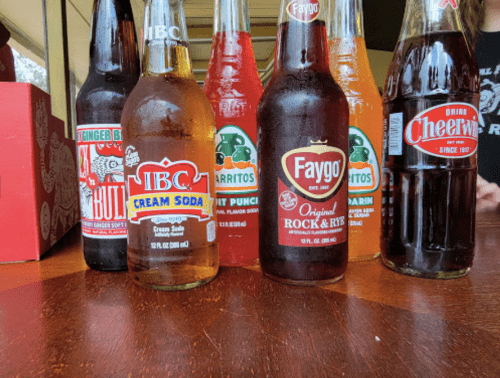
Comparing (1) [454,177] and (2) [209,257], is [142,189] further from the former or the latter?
(1) [454,177]

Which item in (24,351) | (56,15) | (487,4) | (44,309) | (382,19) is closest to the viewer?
(24,351)

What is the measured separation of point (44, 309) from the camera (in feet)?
1.58

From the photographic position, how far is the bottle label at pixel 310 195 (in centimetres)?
53

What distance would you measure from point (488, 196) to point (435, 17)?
0.93 m

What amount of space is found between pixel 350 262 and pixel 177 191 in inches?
13.2

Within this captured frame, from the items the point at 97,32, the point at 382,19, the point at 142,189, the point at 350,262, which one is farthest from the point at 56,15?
the point at 350,262

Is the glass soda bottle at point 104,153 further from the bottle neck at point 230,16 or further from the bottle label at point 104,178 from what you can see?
the bottle neck at point 230,16

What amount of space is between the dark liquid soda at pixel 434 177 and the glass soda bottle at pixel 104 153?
1.43 feet

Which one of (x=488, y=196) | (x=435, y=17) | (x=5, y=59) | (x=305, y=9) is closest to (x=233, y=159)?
(x=305, y=9)

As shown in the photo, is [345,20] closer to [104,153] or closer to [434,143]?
[434,143]

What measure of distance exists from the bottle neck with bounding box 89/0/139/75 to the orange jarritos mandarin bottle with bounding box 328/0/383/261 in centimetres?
35

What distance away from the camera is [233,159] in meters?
0.62

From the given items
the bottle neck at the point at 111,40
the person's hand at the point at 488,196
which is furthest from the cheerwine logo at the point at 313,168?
the person's hand at the point at 488,196

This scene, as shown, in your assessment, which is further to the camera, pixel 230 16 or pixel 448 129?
pixel 230 16
